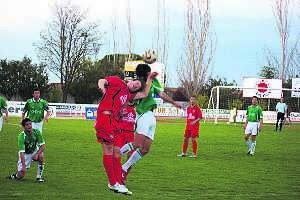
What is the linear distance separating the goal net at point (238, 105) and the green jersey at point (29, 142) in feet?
135

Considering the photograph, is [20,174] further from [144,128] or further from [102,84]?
[102,84]

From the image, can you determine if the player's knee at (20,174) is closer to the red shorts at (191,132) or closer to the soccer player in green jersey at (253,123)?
the red shorts at (191,132)

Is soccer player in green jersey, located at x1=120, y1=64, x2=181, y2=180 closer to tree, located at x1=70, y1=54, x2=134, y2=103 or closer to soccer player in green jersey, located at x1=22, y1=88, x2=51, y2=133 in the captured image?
soccer player in green jersey, located at x1=22, y1=88, x2=51, y2=133

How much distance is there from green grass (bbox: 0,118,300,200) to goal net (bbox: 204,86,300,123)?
1179 inches

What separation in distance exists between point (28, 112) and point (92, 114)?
37.0m

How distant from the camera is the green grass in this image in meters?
12.4

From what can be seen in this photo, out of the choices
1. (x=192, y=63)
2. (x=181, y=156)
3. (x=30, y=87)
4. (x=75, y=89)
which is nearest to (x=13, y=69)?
(x=30, y=87)

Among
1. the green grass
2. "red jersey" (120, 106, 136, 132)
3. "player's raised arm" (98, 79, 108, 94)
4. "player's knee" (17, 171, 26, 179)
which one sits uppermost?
"player's raised arm" (98, 79, 108, 94)

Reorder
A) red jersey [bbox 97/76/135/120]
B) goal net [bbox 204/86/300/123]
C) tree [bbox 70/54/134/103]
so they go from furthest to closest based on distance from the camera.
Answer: tree [bbox 70/54/134/103], goal net [bbox 204/86/300/123], red jersey [bbox 97/76/135/120]

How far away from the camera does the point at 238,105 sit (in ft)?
188

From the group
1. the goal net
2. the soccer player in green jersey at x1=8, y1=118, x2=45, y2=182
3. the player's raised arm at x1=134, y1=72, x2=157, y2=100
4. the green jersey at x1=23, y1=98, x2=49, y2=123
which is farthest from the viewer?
the goal net

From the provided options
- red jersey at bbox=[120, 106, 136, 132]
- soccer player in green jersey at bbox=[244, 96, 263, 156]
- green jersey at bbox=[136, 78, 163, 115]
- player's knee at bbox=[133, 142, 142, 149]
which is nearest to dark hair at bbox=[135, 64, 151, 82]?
green jersey at bbox=[136, 78, 163, 115]

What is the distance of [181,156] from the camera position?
2186 centimetres

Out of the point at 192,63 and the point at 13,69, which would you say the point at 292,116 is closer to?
the point at 192,63
